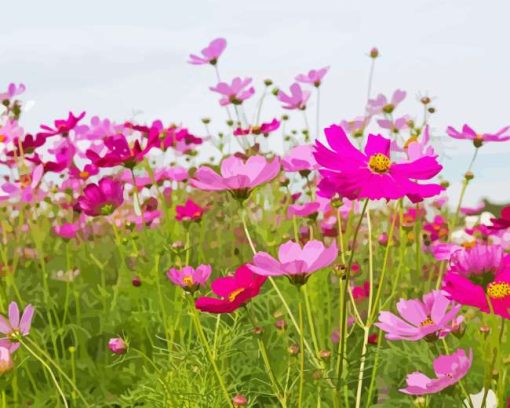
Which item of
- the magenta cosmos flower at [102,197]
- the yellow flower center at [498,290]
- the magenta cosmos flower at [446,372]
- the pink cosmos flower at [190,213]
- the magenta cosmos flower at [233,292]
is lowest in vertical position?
the pink cosmos flower at [190,213]

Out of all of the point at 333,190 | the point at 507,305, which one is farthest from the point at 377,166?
the point at 507,305

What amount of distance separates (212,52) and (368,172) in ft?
5.03

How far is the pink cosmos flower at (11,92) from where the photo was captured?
84.1 inches

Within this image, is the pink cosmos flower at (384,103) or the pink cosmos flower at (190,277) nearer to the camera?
the pink cosmos flower at (190,277)

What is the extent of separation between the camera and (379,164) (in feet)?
2.93

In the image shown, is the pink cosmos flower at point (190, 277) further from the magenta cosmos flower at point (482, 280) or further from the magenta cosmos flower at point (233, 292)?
the magenta cosmos flower at point (482, 280)

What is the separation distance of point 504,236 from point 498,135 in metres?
0.24

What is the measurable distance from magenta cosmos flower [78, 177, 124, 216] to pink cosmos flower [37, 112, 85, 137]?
46cm

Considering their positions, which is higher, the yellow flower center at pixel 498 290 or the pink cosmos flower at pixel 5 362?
the yellow flower center at pixel 498 290

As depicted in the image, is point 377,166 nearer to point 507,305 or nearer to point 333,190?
point 333,190

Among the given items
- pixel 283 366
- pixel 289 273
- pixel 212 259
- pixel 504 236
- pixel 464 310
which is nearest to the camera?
pixel 289 273

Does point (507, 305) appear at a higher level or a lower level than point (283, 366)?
higher

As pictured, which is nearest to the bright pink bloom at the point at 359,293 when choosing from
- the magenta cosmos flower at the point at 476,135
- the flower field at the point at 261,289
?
the flower field at the point at 261,289

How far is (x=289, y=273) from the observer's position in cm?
88
